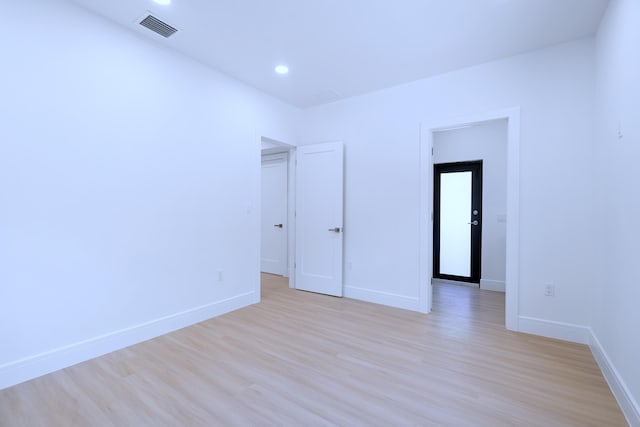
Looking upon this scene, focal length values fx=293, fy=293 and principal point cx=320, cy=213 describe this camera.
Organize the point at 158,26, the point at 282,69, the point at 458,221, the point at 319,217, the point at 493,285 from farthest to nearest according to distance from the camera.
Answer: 1. the point at 458,221
2. the point at 493,285
3. the point at 319,217
4. the point at 282,69
5. the point at 158,26

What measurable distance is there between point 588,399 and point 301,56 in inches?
143

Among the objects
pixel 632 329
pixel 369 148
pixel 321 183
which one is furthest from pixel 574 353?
pixel 321 183

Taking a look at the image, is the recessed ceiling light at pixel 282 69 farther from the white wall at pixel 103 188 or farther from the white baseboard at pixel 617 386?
the white baseboard at pixel 617 386

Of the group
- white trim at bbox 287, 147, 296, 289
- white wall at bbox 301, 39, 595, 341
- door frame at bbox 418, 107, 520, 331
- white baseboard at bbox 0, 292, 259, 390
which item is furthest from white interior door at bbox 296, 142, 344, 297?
white baseboard at bbox 0, 292, 259, 390

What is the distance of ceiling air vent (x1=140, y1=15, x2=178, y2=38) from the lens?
2494mm

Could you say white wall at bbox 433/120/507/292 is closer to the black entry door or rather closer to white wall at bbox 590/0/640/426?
the black entry door

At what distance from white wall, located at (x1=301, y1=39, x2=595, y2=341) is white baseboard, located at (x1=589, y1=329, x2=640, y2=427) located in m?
0.39

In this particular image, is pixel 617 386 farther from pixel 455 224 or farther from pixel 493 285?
pixel 455 224

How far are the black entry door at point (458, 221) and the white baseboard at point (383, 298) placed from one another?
1.89 metres

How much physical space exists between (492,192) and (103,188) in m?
5.07

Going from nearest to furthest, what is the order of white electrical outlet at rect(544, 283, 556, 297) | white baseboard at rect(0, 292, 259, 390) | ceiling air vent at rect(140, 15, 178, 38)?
white baseboard at rect(0, 292, 259, 390) → ceiling air vent at rect(140, 15, 178, 38) → white electrical outlet at rect(544, 283, 556, 297)

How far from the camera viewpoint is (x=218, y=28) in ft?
8.55

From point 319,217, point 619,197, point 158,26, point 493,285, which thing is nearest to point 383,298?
point 319,217

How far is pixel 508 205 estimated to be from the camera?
304cm
